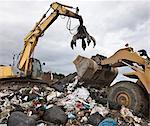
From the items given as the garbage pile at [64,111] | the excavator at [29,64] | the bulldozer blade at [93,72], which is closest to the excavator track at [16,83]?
the excavator at [29,64]

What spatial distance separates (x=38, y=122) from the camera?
7.60 m

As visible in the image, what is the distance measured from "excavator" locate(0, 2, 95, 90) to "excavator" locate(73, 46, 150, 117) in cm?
392

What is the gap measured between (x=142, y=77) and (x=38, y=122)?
9.44 ft

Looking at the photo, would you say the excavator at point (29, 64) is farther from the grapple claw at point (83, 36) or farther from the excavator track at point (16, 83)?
the grapple claw at point (83, 36)

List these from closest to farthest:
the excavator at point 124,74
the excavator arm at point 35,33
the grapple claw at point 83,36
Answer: the excavator at point 124,74
the grapple claw at point 83,36
the excavator arm at point 35,33

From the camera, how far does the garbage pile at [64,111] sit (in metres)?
7.57

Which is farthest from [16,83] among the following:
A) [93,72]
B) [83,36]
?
[93,72]

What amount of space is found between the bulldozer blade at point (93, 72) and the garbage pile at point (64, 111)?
1.11 feet

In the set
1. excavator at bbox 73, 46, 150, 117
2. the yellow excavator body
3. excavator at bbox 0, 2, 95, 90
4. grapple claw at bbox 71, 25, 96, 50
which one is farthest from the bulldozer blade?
the yellow excavator body

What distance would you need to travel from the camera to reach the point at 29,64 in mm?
14180

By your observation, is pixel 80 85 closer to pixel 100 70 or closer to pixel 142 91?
pixel 100 70

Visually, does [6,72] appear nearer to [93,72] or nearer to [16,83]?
[16,83]

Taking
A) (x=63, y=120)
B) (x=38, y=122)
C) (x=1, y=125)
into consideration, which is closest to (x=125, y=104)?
(x=63, y=120)

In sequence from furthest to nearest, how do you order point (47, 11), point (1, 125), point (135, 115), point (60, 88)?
point (47, 11), point (60, 88), point (135, 115), point (1, 125)
